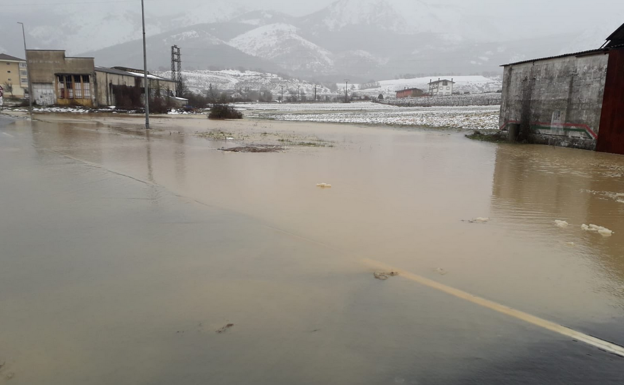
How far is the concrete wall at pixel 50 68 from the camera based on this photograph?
61312 millimetres

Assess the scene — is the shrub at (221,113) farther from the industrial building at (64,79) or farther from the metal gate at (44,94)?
the metal gate at (44,94)

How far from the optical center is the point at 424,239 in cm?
643

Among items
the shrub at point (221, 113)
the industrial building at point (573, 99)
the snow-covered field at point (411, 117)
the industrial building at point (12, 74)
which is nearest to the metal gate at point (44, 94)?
the snow-covered field at point (411, 117)

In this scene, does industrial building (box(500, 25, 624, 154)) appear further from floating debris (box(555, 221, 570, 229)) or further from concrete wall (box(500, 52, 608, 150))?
floating debris (box(555, 221, 570, 229))

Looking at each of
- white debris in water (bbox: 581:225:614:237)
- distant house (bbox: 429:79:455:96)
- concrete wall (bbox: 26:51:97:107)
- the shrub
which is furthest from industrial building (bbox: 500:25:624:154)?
distant house (bbox: 429:79:455:96)

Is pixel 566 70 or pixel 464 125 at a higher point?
pixel 566 70

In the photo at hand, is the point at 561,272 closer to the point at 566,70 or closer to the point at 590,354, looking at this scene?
the point at 590,354

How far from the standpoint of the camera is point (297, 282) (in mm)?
4863

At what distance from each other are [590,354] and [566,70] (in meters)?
21.0

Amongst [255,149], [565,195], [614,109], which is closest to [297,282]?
[565,195]

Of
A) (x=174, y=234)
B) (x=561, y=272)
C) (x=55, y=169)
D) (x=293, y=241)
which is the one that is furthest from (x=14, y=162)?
(x=561, y=272)

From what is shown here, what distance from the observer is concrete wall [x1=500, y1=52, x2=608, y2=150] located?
19.4 m

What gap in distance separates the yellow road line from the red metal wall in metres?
17.7

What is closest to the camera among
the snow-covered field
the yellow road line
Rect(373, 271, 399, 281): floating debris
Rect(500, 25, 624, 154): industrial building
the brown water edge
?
the yellow road line
